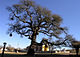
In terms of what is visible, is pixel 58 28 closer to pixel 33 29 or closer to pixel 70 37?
pixel 70 37

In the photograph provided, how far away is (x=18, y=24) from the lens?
3002 cm

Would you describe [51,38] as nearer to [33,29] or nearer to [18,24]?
[33,29]

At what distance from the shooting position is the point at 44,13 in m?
29.0

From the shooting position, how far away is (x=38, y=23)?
97.4ft

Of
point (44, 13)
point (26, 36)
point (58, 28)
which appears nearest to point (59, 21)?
point (58, 28)

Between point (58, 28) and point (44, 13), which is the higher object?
point (44, 13)

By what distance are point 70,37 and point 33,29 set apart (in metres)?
9.12

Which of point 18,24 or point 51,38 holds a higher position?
point 18,24

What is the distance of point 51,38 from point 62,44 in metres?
3.08

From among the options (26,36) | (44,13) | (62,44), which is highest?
(44,13)

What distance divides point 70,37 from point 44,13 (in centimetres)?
846

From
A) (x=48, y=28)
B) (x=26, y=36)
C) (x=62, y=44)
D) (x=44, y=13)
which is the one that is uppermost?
(x=44, y=13)

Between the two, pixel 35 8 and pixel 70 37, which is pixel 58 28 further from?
pixel 35 8

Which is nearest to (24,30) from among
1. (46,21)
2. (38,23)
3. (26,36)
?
(26,36)
